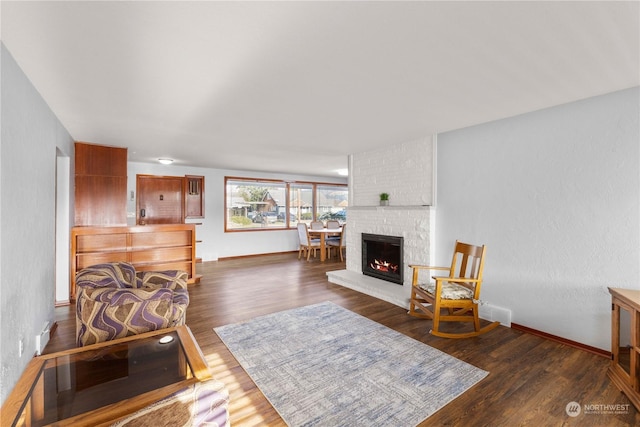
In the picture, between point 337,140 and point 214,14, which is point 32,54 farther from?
point 337,140

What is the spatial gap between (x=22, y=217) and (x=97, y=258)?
102 inches

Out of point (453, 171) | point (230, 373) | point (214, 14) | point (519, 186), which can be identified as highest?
point (214, 14)

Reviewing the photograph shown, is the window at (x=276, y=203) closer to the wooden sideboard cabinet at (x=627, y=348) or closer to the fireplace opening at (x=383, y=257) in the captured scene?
the fireplace opening at (x=383, y=257)

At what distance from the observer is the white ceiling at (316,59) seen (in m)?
1.50

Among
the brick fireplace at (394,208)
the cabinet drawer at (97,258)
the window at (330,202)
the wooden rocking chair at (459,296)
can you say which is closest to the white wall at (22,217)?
the cabinet drawer at (97,258)

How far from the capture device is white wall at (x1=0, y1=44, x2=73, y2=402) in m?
1.76

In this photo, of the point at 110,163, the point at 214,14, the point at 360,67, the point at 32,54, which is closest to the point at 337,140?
the point at 360,67

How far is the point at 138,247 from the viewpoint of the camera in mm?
4633

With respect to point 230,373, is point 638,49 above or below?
above

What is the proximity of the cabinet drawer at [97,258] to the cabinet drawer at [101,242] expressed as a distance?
8 cm

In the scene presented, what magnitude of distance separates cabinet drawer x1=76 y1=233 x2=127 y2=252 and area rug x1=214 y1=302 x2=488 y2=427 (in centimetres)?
254

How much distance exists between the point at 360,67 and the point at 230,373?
8.23ft

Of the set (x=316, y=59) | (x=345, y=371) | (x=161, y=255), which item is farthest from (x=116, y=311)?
(x=161, y=255)

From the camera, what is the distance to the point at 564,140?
280 cm
